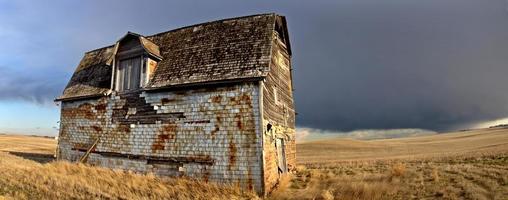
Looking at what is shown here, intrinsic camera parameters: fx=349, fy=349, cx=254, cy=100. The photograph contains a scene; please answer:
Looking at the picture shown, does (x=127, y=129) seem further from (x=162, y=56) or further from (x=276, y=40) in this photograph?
(x=276, y=40)

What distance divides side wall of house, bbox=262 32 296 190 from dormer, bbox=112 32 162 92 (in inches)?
200

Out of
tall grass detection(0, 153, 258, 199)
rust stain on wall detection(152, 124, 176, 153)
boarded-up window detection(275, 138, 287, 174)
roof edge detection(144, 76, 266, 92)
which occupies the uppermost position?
roof edge detection(144, 76, 266, 92)

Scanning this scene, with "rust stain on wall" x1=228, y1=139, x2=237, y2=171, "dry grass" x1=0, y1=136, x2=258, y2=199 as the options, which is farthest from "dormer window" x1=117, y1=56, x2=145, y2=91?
"rust stain on wall" x1=228, y1=139, x2=237, y2=171

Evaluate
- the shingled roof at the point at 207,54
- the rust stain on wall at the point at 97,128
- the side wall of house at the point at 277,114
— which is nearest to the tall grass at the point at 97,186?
the side wall of house at the point at 277,114

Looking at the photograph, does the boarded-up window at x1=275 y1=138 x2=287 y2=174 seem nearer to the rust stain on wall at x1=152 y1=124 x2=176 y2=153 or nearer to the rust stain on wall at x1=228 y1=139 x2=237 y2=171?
the rust stain on wall at x1=228 y1=139 x2=237 y2=171

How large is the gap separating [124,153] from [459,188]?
38.8 ft

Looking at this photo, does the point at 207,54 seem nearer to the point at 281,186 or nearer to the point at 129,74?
the point at 129,74

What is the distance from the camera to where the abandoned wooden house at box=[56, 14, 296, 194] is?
38.3 ft

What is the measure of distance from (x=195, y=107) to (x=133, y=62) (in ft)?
14.3

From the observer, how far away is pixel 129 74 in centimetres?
1501

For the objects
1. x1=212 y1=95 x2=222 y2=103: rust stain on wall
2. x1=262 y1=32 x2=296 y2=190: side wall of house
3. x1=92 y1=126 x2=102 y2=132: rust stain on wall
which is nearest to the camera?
x1=262 y1=32 x2=296 y2=190: side wall of house

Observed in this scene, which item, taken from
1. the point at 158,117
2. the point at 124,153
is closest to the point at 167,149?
the point at 158,117

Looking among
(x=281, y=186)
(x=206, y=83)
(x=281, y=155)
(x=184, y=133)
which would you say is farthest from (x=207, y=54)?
(x=281, y=186)

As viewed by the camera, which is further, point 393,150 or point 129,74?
point 393,150
